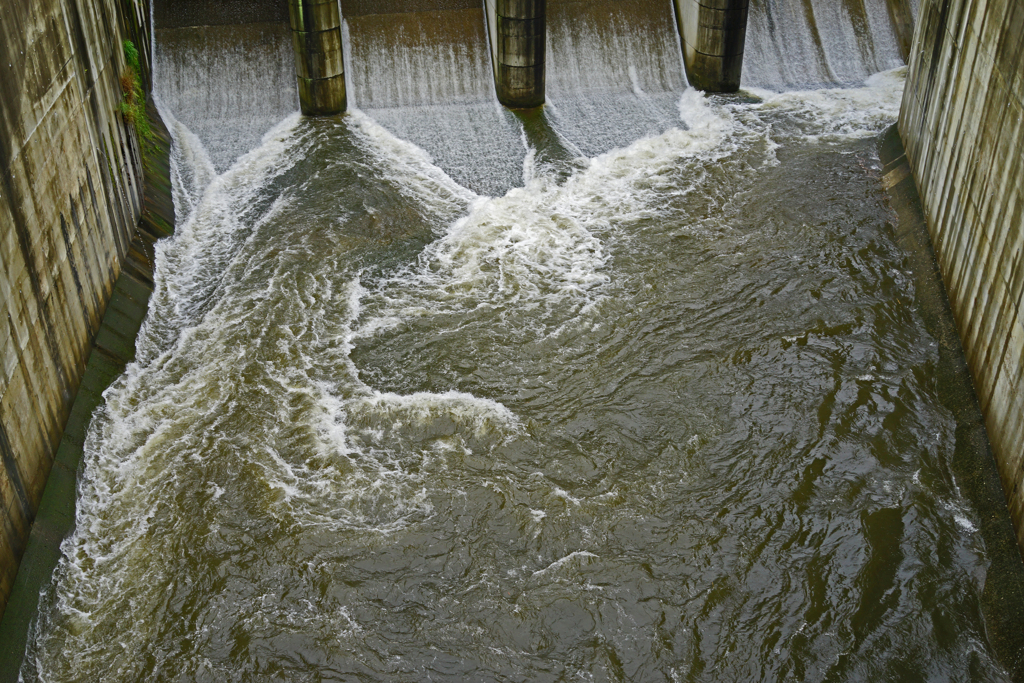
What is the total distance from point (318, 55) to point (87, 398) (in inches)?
418

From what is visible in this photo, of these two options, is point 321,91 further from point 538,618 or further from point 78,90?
point 538,618

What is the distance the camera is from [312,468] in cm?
1148

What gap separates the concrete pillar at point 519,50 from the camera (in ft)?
66.2

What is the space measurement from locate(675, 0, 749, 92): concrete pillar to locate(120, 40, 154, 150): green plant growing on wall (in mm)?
12353

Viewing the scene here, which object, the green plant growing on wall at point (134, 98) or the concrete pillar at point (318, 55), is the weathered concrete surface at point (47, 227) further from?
the concrete pillar at point (318, 55)

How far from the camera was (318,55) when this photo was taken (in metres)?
20.0

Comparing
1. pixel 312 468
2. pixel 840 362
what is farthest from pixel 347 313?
pixel 840 362

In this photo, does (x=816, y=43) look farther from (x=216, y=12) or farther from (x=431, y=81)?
(x=216, y=12)

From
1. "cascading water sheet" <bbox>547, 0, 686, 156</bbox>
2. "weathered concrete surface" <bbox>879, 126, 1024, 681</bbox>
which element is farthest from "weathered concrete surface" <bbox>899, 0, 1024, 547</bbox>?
"cascading water sheet" <bbox>547, 0, 686, 156</bbox>

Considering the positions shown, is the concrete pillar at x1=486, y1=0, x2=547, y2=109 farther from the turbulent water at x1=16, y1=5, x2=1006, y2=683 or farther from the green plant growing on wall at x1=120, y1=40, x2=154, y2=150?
the green plant growing on wall at x1=120, y1=40, x2=154, y2=150

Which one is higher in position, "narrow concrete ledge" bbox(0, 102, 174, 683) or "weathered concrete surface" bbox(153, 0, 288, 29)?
"weathered concrete surface" bbox(153, 0, 288, 29)

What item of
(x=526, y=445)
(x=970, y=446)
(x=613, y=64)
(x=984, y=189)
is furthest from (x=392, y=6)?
(x=970, y=446)

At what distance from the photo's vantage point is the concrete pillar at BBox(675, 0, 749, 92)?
67.8 ft

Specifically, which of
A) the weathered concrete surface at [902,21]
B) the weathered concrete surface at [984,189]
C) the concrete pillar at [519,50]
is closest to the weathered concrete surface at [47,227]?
the concrete pillar at [519,50]
